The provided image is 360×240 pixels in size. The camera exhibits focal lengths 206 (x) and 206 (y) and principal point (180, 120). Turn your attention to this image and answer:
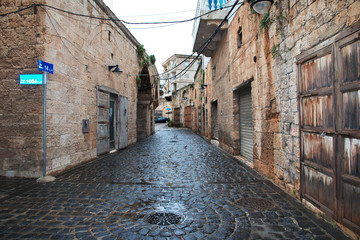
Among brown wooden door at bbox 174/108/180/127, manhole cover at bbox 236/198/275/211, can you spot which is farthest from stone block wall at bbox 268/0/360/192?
brown wooden door at bbox 174/108/180/127

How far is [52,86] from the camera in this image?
5078mm

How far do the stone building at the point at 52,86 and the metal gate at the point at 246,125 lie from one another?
511 centimetres

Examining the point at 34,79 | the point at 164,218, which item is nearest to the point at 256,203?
the point at 164,218

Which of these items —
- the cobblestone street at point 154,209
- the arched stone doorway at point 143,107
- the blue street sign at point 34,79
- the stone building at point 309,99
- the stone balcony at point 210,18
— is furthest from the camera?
the arched stone doorway at point 143,107

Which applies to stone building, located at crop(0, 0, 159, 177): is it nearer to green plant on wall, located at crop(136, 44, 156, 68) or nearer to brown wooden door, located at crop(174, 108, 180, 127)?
green plant on wall, located at crop(136, 44, 156, 68)

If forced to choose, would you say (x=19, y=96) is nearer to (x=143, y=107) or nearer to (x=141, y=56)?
(x=141, y=56)

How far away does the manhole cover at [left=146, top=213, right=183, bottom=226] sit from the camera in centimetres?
278

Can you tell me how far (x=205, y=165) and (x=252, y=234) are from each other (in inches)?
148

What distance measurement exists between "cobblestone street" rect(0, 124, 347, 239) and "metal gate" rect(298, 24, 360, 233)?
38cm

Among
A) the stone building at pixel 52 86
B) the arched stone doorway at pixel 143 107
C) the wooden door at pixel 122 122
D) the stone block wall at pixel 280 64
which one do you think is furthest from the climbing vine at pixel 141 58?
the stone block wall at pixel 280 64

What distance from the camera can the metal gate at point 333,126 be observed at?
230 centimetres

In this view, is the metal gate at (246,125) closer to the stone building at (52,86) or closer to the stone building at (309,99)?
the stone building at (309,99)

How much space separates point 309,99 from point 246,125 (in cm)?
384

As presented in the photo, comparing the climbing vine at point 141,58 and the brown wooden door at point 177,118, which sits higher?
the climbing vine at point 141,58
